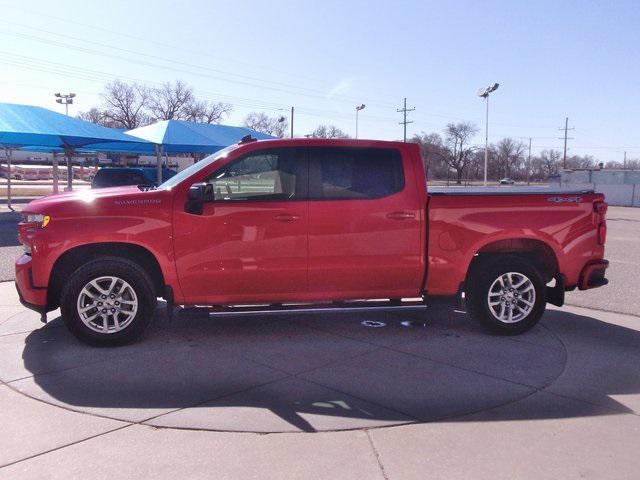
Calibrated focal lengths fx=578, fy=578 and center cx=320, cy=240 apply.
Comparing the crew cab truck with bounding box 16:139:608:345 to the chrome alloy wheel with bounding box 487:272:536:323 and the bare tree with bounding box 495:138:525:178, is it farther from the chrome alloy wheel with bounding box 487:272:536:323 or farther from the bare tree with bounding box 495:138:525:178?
the bare tree with bounding box 495:138:525:178

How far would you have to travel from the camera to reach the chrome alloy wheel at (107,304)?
5.41m

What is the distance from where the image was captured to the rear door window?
5.72 m

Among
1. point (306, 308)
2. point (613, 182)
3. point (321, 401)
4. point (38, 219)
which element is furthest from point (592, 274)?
point (613, 182)

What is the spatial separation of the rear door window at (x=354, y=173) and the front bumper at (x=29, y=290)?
8.86ft

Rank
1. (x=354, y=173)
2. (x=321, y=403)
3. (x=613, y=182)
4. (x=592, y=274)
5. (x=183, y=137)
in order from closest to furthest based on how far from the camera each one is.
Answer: (x=321, y=403), (x=354, y=173), (x=592, y=274), (x=183, y=137), (x=613, y=182)

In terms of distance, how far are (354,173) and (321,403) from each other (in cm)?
246

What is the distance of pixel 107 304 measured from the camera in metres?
5.44

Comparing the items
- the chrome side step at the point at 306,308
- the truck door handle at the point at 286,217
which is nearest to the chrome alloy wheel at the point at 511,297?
the chrome side step at the point at 306,308

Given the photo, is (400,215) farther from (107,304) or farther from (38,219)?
(38,219)

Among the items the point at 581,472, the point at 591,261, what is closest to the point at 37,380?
the point at 581,472

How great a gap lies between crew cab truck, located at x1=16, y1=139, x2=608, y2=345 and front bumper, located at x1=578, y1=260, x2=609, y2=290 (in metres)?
0.02

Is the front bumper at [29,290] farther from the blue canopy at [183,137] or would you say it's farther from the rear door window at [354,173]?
the blue canopy at [183,137]

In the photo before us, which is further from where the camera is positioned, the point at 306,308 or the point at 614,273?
the point at 614,273

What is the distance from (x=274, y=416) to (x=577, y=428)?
6.73 feet
